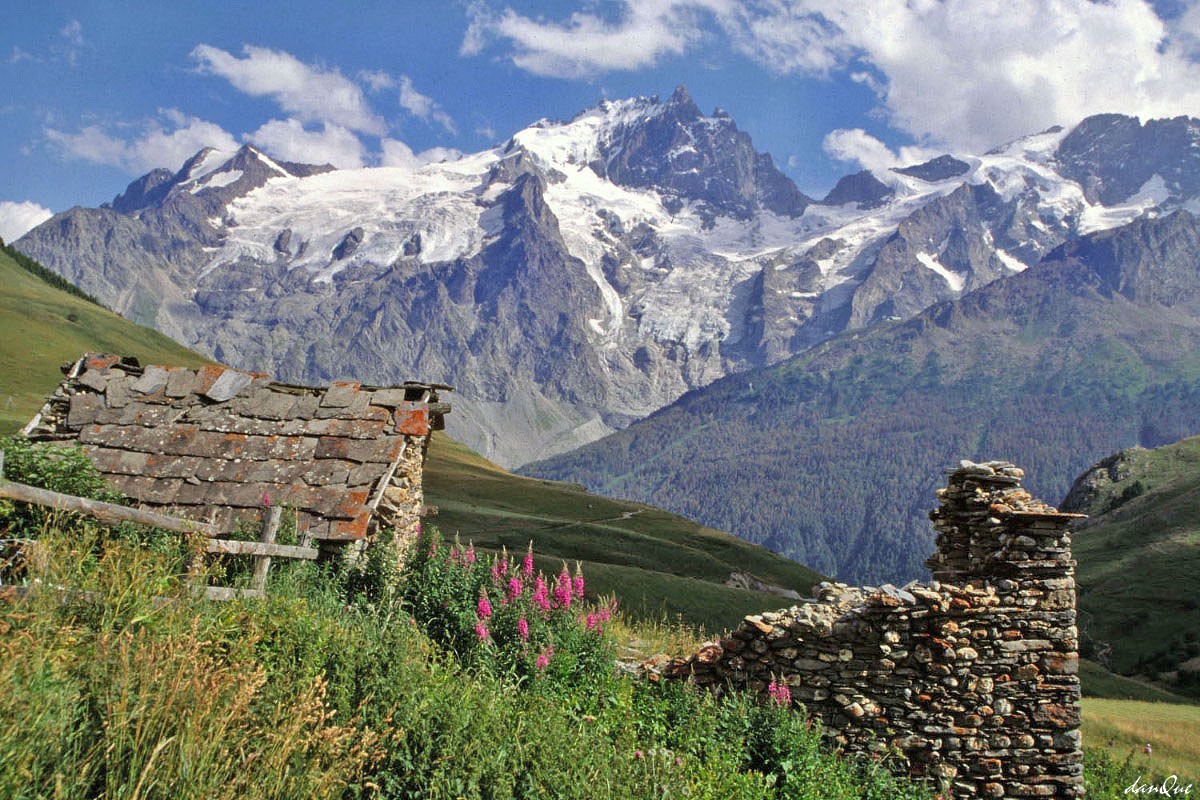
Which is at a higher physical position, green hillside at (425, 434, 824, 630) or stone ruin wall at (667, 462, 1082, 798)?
stone ruin wall at (667, 462, 1082, 798)

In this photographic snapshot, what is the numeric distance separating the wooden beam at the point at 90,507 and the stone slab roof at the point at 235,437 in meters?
3.00

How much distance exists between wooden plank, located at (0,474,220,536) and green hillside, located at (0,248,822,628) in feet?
36.2

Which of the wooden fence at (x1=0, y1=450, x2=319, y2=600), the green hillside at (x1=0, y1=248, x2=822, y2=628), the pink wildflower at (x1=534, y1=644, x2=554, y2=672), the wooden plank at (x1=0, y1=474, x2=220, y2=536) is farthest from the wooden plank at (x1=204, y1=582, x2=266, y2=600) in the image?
the green hillside at (x1=0, y1=248, x2=822, y2=628)

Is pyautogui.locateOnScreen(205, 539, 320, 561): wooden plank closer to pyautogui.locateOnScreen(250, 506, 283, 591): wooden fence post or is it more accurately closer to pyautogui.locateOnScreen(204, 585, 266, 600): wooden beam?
pyautogui.locateOnScreen(250, 506, 283, 591): wooden fence post

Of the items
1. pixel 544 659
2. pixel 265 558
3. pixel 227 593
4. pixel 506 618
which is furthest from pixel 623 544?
pixel 227 593

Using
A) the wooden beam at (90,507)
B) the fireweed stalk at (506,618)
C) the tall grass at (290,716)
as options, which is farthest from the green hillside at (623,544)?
the wooden beam at (90,507)

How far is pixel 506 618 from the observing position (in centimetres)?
1071

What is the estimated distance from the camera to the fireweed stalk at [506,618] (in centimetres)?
1020

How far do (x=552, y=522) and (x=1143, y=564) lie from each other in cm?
8321

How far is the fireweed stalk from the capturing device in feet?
33.5

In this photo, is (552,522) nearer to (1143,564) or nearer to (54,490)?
(54,490)

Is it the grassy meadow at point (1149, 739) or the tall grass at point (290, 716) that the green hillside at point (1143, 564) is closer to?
the grassy meadow at point (1149, 739)

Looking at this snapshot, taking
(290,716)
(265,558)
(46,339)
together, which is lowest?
(290,716)

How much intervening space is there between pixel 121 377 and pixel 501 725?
12576 mm
